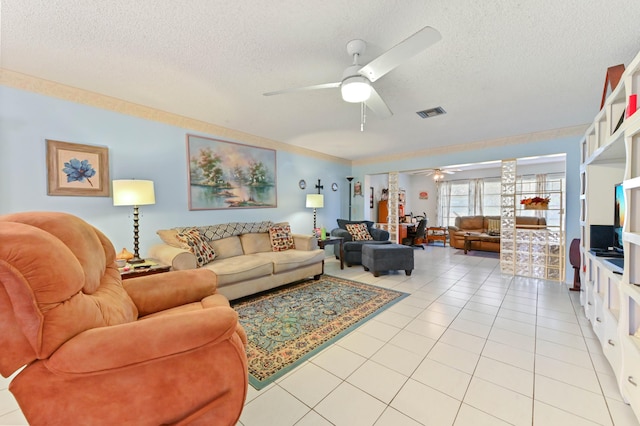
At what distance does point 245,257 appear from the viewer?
3.39 metres

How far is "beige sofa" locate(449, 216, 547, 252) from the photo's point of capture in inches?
235

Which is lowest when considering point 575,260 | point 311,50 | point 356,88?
point 575,260

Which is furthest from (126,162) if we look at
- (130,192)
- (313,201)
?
(313,201)

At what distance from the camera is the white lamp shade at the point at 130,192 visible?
248 centimetres

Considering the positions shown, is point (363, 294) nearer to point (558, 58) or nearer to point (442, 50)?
point (442, 50)

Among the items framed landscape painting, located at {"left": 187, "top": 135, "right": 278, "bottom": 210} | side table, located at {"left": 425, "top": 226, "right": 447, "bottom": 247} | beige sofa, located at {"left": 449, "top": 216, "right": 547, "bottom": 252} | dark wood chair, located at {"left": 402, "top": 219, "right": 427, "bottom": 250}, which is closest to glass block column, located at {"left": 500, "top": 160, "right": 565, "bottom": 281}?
beige sofa, located at {"left": 449, "top": 216, "right": 547, "bottom": 252}

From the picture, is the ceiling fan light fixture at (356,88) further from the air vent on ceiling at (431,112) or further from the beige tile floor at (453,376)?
the beige tile floor at (453,376)

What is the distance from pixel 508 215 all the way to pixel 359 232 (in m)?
2.56

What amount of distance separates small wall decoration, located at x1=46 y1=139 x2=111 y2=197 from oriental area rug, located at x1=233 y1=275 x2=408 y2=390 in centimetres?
193

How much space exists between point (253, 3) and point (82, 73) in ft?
6.07

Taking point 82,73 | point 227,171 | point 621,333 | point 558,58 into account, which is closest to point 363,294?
point 621,333

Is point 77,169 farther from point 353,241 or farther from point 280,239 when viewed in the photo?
point 353,241

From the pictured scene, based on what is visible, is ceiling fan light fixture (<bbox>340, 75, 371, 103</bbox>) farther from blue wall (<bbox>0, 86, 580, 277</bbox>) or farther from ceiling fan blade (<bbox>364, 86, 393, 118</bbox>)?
blue wall (<bbox>0, 86, 580, 277</bbox>)

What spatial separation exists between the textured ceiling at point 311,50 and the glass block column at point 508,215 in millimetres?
1237
